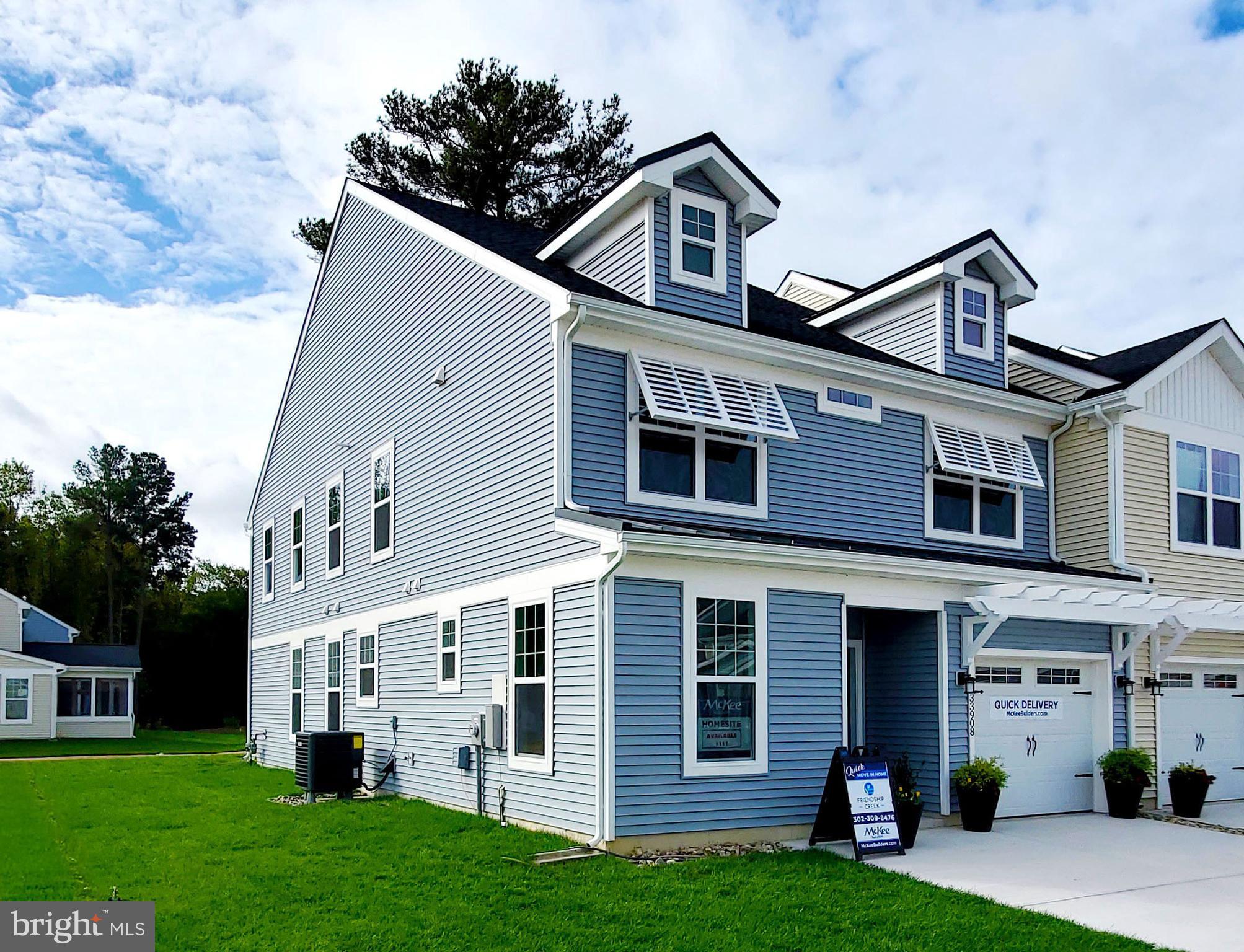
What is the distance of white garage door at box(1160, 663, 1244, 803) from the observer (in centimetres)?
1581

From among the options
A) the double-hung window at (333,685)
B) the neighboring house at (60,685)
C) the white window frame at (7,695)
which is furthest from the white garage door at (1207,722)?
the white window frame at (7,695)

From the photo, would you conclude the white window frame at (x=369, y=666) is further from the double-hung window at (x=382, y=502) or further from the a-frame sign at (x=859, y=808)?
the a-frame sign at (x=859, y=808)

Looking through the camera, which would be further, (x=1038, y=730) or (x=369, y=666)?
(x=369, y=666)

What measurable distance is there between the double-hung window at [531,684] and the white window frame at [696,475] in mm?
1557

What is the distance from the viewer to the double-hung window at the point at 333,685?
18453mm

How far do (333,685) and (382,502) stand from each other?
12.5 feet

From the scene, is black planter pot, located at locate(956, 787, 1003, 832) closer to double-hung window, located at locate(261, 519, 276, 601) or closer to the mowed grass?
the mowed grass

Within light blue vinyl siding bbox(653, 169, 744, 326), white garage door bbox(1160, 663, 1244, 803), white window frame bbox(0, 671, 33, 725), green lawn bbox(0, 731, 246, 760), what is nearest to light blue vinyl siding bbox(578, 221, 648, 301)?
light blue vinyl siding bbox(653, 169, 744, 326)

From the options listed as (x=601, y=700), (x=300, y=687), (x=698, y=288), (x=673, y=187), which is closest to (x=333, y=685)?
(x=300, y=687)

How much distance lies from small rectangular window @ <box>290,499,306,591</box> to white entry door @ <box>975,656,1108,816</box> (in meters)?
12.7

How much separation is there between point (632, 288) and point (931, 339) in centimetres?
486

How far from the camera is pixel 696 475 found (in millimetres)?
12461

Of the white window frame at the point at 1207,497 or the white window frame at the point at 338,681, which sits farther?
the white window frame at the point at 338,681

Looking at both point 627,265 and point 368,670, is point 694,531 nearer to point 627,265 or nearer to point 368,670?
point 627,265
